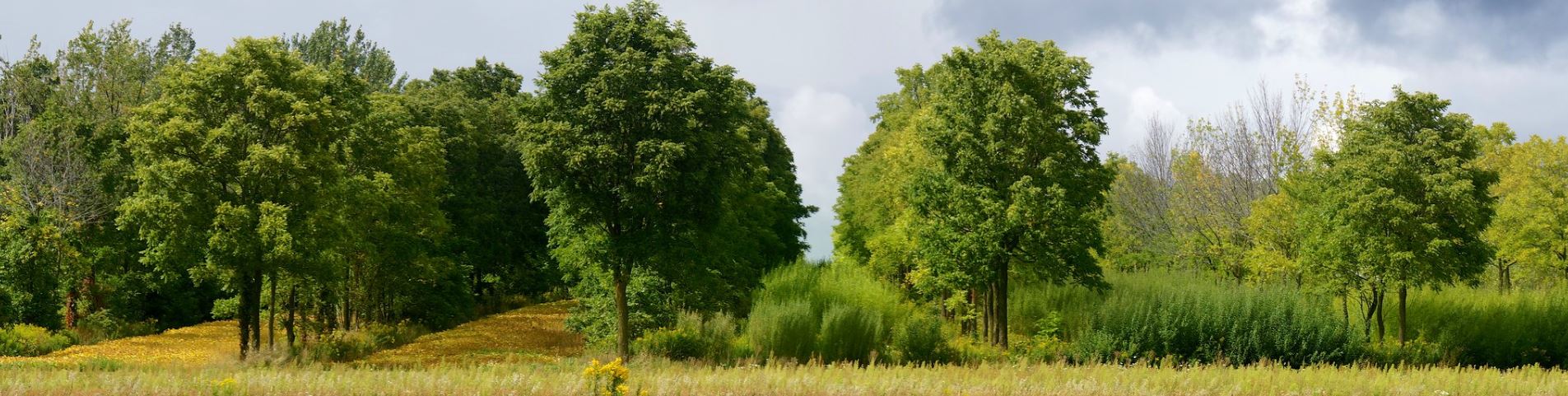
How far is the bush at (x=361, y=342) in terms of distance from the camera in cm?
2602

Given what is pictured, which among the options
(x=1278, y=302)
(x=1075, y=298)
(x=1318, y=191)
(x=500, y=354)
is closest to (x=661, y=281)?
(x=500, y=354)

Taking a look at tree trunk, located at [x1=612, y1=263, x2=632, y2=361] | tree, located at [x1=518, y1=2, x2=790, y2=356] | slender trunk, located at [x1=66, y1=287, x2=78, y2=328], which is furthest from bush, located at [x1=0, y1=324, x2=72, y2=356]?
tree trunk, located at [x1=612, y1=263, x2=632, y2=361]

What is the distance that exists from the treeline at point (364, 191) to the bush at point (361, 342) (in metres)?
0.73

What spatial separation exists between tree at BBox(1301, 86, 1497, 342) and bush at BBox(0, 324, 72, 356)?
1349 inches

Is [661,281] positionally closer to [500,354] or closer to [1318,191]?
[500,354]

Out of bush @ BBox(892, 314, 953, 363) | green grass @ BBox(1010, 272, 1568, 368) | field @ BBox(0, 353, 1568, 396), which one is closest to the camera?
field @ BBox(0, 353, 1568, 396)

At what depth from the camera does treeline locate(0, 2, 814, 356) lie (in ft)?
74.7

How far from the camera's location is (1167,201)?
42219mm

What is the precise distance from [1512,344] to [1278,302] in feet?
29.7

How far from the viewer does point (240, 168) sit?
2319cm

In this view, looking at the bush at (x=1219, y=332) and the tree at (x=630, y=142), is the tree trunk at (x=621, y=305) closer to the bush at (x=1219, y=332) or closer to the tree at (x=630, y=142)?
the tree at (x=630, y=142)

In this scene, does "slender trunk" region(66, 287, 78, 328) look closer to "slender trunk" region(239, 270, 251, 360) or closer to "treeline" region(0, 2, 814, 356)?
"treeline" region(0, 2, 814, 356)

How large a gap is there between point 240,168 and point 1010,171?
16.8 m

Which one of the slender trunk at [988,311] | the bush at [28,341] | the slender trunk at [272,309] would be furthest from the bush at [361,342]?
the slender trunk at [988,311]
